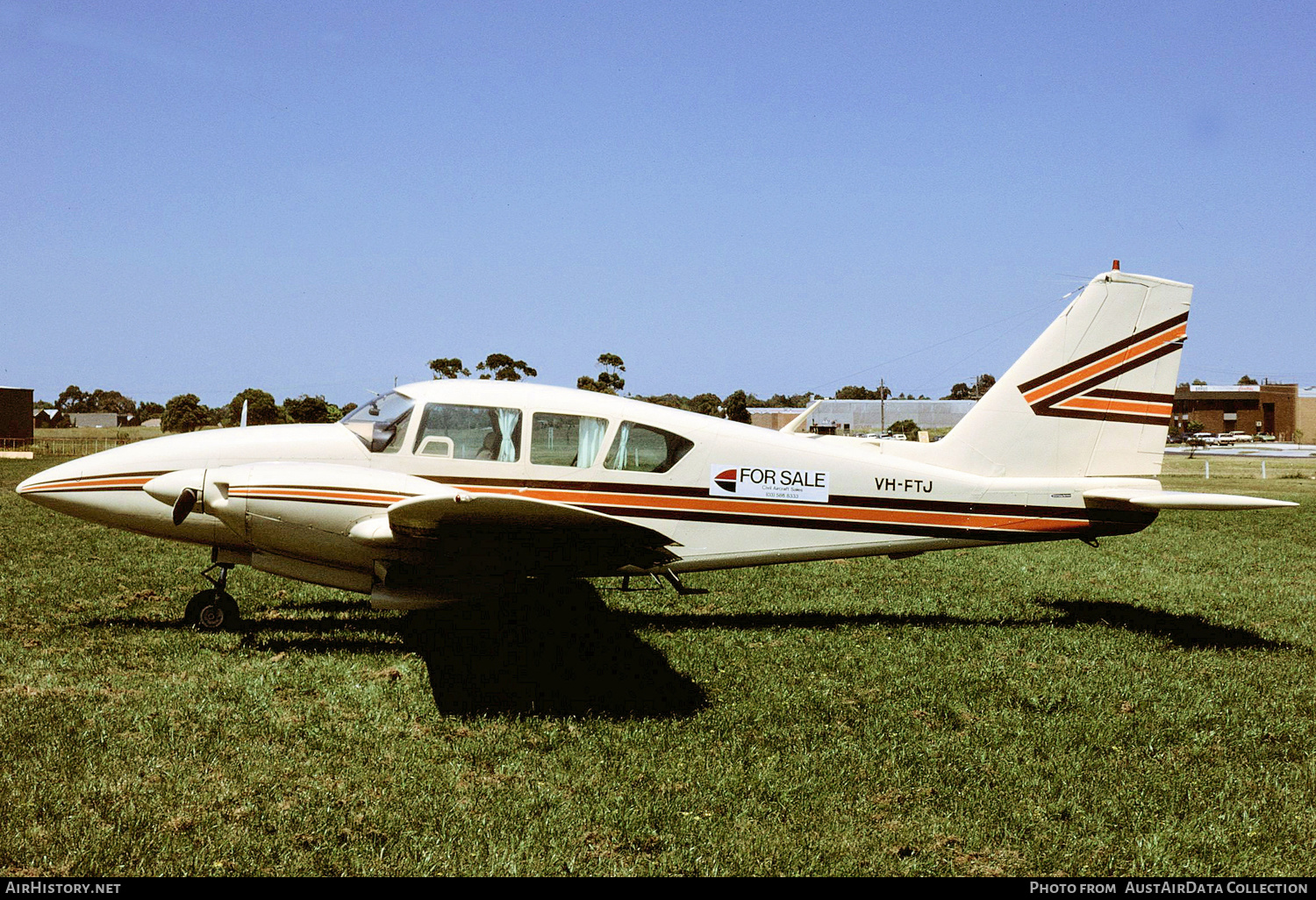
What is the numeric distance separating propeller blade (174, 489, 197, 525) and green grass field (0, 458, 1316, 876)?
3.90 feet

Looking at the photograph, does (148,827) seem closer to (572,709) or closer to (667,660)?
(572,709)

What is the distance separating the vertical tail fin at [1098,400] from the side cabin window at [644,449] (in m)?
3.02

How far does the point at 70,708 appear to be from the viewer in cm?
Result: 569

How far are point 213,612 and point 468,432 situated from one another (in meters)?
3.12

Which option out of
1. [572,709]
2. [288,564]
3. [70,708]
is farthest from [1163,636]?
[70,708]

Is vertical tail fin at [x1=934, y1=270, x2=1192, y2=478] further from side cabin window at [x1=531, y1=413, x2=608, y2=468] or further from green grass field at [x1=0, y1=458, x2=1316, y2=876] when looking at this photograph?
side cabin window at [x1=531, y1=413, x2=608, y2=468]

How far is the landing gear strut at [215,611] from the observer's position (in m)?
7.91

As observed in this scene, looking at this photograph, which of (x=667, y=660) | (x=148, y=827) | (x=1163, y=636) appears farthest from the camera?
(x=1163, y=636)

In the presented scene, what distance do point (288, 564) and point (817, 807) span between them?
17.3 feet

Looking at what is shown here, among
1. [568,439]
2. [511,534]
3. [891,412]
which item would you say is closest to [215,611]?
[511,534]

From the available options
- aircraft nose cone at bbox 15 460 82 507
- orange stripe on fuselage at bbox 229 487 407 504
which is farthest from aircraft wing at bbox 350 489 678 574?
aircraft nose cone at bbox 15 460 82 507

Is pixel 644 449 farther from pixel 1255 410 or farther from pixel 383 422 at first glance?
pixel 1255 410

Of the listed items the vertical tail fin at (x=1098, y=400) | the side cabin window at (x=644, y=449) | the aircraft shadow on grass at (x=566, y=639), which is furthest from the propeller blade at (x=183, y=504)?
the vertical tail fin at (x=1098, y=400)

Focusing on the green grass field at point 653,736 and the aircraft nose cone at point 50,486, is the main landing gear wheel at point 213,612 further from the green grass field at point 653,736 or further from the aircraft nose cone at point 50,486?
the aircraft nose cone at point 50,486
